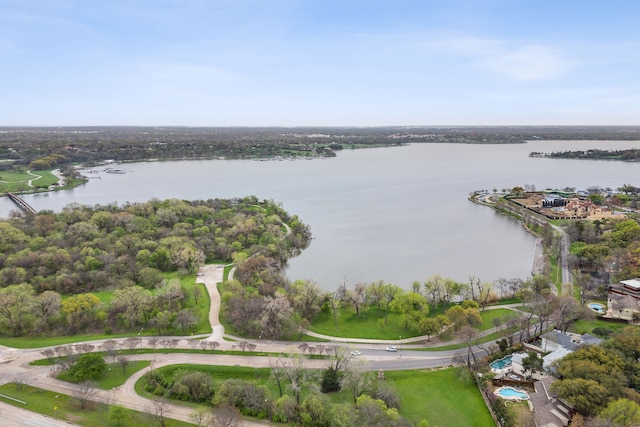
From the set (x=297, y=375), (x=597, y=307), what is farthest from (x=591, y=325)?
(x=297, y=375)

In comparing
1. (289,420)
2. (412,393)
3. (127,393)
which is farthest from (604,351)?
(127,393)

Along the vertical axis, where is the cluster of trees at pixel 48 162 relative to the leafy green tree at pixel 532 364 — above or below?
above

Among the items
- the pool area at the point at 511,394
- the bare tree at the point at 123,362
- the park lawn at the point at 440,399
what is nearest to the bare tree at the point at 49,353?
the bare tree at the point at 123,362

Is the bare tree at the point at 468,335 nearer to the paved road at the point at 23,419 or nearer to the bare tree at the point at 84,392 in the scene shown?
the bare tree at the point at 84,392

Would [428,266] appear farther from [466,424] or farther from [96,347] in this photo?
[96,347]

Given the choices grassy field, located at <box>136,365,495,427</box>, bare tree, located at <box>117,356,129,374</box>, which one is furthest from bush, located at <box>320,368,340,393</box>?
bare tree, located at <box>117,356,129,374</box>

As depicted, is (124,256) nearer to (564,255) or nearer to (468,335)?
(468,335)
